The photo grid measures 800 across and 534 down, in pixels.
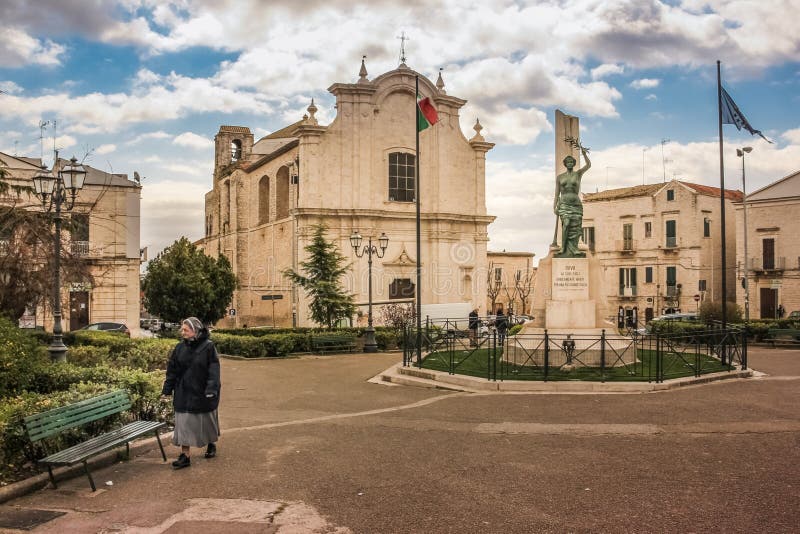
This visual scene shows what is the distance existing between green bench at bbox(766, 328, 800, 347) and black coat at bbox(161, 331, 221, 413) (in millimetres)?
24114

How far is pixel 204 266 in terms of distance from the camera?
37094 mm

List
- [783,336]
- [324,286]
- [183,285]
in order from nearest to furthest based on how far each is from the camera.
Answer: [783,336]
[324,286]
[183,285]

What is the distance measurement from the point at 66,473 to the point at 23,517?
1239 mm

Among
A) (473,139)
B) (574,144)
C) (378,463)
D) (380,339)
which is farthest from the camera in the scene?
(473,139)

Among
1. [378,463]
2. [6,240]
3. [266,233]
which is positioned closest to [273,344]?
[6,240]

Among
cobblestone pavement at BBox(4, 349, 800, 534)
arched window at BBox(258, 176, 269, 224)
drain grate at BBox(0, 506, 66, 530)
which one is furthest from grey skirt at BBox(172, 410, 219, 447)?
arched window at BBox(258, 176, 269, 224)

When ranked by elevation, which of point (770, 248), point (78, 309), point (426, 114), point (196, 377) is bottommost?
point (196, 377)

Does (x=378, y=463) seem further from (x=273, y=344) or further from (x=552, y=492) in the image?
(x=273, y=344)

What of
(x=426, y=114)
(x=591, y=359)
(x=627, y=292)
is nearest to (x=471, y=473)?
(x=591, y=359)

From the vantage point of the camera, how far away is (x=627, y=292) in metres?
50.5

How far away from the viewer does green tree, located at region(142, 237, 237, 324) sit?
117 feet

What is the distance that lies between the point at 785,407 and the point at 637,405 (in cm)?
251

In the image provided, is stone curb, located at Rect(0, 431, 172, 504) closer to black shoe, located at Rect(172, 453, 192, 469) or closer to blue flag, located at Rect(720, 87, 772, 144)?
black shoe, located at Rect(172, 453, 192, 469)

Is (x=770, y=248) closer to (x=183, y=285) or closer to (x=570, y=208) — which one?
(x=570, y=208)
